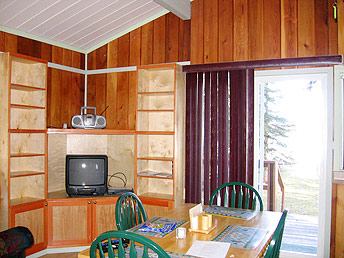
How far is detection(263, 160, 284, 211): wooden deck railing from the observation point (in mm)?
3838

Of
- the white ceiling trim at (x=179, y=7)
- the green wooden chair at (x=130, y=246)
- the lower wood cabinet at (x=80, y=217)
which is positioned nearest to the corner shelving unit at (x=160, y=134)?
the lower wood cabinet at (x=80, y=217)

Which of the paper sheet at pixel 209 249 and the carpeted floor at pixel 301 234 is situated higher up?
the paper sheet at pixel 209 249

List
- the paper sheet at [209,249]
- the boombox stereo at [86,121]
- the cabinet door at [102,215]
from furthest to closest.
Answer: the boombox stereo at [86,121] < the cabinet door at [102,215] < the paper sheet at [209,249]

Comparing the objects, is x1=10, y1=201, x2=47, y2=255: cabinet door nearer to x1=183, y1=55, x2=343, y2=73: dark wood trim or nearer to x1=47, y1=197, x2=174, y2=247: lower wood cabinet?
x1=47, y1=197, x2=174, y2=247: lower wood cabinet

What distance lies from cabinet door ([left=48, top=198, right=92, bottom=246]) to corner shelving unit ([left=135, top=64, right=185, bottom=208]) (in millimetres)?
662

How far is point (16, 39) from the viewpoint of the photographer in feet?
12.4

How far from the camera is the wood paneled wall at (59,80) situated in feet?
12.8

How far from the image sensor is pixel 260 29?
147 inches

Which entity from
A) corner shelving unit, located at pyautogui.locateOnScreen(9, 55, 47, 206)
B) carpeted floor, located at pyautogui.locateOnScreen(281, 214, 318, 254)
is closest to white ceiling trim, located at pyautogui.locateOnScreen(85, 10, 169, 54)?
corner shelving unit, located at pyautogui.locateOnScreen(9, 55, 47, 206)

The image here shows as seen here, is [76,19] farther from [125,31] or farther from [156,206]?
[156,206]

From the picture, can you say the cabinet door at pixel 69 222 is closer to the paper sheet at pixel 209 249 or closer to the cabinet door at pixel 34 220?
the cabinet door at pixel 34 220

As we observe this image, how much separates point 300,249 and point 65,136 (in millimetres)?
3059

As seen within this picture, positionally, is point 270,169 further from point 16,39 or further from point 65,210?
point 16,39

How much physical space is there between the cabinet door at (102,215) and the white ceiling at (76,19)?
2.02 metres
